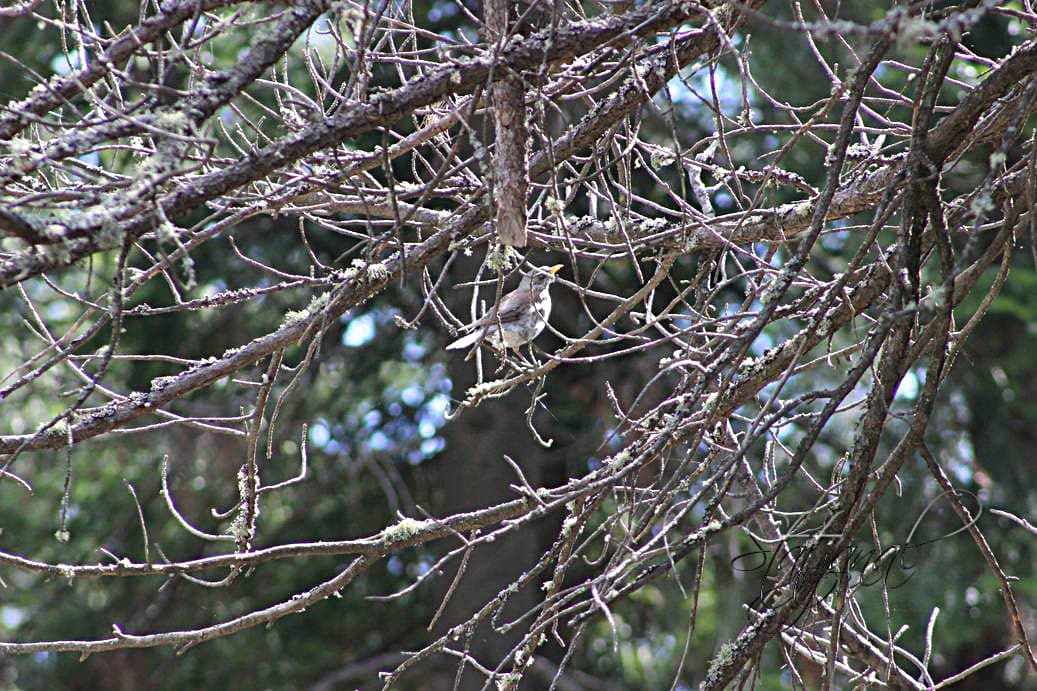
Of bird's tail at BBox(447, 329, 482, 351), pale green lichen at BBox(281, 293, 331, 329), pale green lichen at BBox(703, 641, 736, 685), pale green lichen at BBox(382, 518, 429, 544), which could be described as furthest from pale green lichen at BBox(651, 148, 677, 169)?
pale green lichen at BBox(703, 641, 736, 685)

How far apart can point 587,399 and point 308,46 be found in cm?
576

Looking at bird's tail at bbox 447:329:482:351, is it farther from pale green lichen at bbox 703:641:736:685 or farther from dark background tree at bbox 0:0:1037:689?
pale green lichen at bbox 703:641:736:685

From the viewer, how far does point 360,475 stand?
8.93 metres

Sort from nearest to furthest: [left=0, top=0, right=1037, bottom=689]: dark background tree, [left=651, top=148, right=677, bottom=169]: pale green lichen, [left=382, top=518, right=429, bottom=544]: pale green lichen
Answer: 1. [left=0, top=0, right=1037, bottom=689]: dark background tree
2. [left=382, top=518, right=429, bottom=544]: pale green lichen
3. [left=651, top=148, right=677, bottom=169]: pale green lichen

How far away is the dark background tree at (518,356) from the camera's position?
2.57m

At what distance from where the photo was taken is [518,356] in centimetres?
355

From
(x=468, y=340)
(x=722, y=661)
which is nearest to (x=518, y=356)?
(x=468, y=340)

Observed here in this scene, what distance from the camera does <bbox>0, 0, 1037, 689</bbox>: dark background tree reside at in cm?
257

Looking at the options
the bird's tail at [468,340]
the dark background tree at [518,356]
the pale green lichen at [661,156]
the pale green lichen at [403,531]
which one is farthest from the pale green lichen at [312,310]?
the pale green lichen at [661,156]

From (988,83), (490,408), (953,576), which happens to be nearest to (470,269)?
(490,408)

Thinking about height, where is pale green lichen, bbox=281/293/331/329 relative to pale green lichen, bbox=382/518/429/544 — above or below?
above

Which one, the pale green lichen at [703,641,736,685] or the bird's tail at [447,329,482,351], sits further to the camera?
the bird's tail at [447,329,482,351]

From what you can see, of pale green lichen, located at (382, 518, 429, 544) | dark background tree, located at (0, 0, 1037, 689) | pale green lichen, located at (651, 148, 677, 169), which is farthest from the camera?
pale green lichen, located at (651, 148, 677, 169)

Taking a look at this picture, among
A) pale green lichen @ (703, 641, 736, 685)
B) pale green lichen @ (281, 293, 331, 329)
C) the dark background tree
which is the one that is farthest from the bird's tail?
pale green lichen @ (703, 641, 736, 685)
